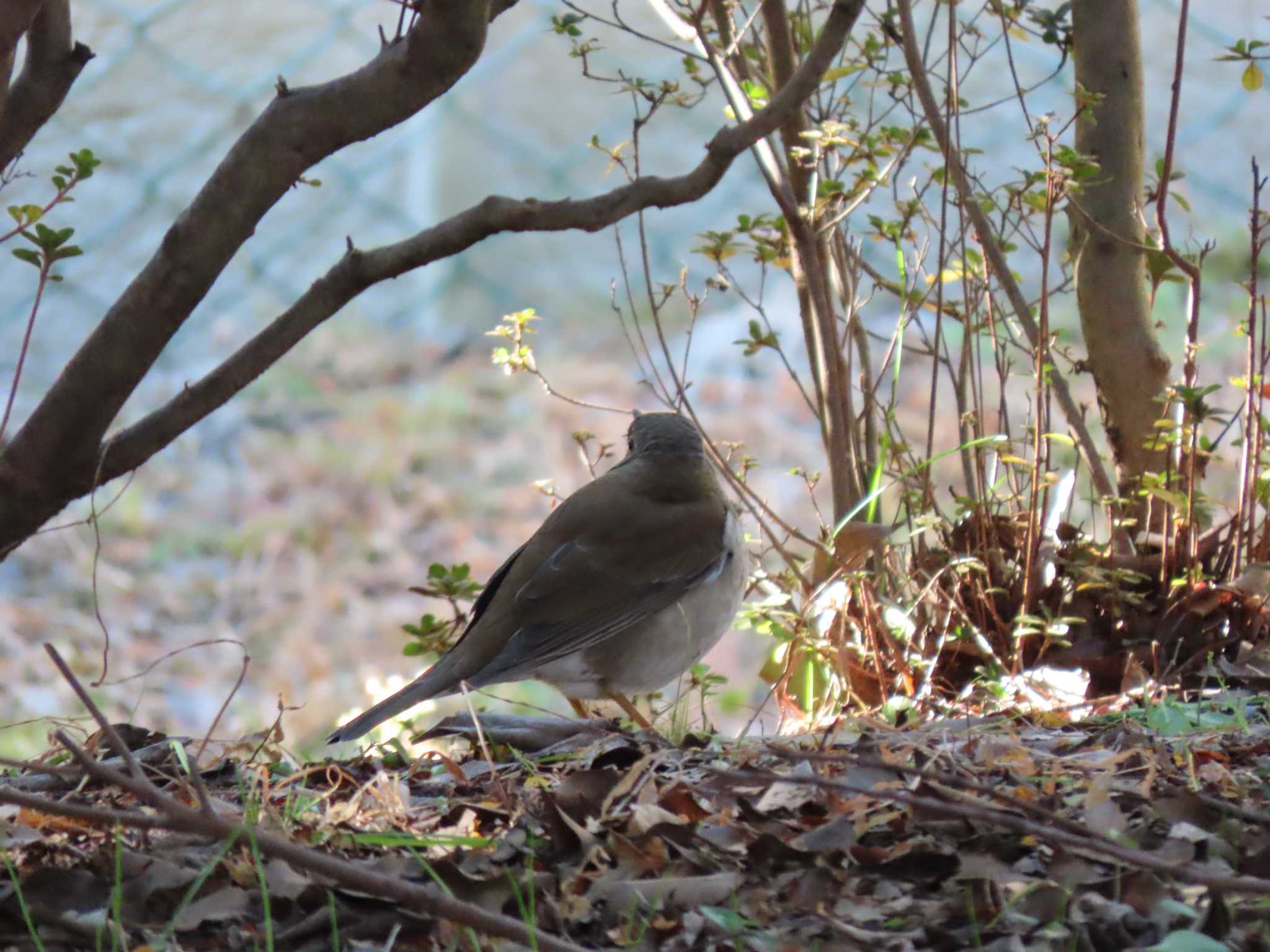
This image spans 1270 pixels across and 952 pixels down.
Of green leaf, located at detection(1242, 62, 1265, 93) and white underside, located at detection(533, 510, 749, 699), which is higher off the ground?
green leaf, located at detection(1242, 62, 1265, 93)

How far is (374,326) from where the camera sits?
22.9ft

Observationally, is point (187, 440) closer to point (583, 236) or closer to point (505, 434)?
point (505, 434)

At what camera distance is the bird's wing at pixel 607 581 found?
133 inches

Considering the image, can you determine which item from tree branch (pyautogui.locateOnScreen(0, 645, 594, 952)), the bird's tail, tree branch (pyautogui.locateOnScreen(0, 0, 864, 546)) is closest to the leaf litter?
tree branch (pyautogui.locateOnScreen(0, 645, 594, 952))

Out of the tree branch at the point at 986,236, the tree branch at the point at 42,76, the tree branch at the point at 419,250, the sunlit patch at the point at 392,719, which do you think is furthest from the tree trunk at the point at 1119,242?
the tree branch at the point at 42,76

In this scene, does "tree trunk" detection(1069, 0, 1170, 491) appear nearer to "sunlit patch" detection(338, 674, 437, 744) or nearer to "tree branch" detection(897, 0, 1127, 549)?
"tree branch" detection(897, 0, 1127, 549)

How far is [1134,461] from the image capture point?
11.8ft

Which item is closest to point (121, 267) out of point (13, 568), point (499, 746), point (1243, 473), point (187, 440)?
point (187, 440)

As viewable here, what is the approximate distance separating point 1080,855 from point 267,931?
38.2 inches

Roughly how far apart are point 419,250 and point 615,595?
1248mm

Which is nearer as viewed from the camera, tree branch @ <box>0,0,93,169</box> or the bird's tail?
tree branch @ <box>0,0,93,169</box>

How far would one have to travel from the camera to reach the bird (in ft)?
11.2

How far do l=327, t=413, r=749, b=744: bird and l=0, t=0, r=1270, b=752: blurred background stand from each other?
7.04 ft

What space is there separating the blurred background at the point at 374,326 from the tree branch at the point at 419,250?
314cm
